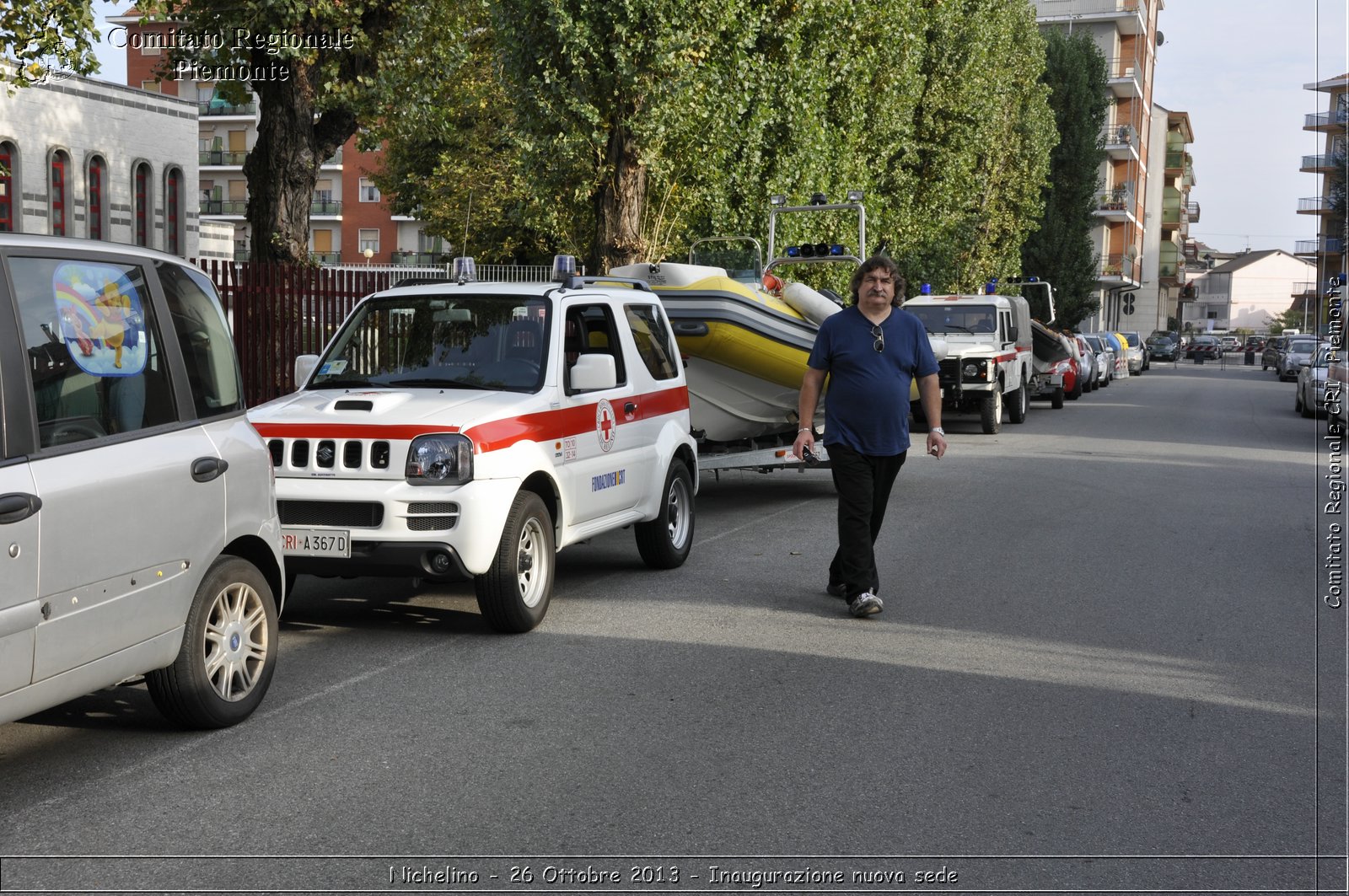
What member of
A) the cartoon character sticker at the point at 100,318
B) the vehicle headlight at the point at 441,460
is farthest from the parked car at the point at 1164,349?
the cartoon character sticker at the point at 100,318

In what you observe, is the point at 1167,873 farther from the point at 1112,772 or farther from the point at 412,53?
the point at 412,53

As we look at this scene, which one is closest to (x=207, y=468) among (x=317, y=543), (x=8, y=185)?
(x=317, y=543)

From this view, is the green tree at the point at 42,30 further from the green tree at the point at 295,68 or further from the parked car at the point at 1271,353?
the parked car at the point at 1271,353

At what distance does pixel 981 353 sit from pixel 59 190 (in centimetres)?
1891

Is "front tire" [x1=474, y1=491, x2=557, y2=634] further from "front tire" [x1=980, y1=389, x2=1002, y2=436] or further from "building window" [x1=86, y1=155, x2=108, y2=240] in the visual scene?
"building window" [x1=86, y1=155, x2=108, y2=240]

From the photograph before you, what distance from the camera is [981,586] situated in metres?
9.12

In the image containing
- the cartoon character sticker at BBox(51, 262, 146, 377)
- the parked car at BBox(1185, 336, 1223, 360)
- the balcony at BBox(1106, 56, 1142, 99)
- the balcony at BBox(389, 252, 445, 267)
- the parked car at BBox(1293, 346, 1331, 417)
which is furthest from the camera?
the parked car at BBox(1185, 336, 1223, 360)

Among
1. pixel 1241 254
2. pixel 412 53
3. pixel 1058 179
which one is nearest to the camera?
pixel 412 53

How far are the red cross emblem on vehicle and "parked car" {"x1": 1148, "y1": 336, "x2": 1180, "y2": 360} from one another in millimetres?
77563

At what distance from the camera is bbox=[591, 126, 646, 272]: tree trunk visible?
18844mm

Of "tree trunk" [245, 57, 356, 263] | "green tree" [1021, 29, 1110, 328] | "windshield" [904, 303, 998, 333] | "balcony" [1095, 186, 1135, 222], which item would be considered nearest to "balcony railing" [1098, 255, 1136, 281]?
"balcony" [1095, 186, 1135, 222]

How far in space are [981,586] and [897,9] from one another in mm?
21319

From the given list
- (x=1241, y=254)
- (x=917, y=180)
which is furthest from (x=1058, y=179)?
(x=1241, y=254)

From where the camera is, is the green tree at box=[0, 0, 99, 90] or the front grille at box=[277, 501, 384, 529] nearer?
the front grille at box=[277, 501, 384, 529]
